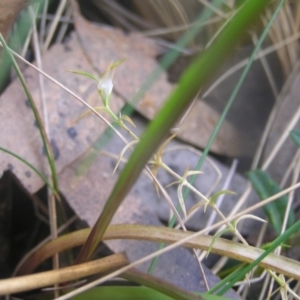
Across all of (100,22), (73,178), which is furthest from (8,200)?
(100,22)

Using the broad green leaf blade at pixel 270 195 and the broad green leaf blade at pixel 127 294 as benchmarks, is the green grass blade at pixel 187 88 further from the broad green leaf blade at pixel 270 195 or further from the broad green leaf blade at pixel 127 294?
the broad green leaf blade at pixel 270 195

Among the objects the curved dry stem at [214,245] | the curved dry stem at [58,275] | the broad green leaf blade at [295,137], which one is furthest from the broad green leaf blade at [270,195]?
the curved dry stem at [58,275]

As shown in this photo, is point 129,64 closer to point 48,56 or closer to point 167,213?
point 48,56

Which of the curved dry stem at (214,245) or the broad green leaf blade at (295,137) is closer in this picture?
the curved dry stem at (214,245)

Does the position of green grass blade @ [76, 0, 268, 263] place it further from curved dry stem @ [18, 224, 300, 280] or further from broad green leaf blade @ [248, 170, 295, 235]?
broad green leaf blade @ [248, 170, 295, 235]

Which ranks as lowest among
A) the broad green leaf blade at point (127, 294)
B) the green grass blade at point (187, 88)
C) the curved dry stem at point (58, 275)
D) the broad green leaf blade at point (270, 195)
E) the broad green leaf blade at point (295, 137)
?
the broad green leaf blade at point (270, 195)

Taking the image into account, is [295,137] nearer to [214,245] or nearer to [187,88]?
[214,245]
